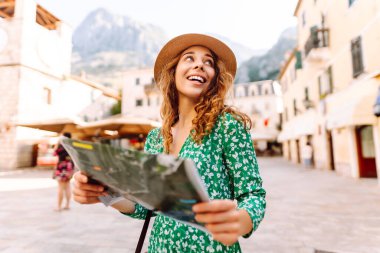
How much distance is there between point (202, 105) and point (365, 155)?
40.0 feet

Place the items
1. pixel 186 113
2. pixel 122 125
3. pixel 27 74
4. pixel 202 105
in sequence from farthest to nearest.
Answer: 1. pixel 27 74
2. pixel 122 125
3. pixel 186 113
4. pixel 202 105

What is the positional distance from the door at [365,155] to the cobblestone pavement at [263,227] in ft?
13.3

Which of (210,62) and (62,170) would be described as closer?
(210,62)

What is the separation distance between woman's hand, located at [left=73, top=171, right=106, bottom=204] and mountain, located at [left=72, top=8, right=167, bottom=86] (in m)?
89.4

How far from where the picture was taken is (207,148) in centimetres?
117

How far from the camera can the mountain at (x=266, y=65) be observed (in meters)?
53.9

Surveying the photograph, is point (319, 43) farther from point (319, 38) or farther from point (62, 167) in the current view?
point (62, 167)

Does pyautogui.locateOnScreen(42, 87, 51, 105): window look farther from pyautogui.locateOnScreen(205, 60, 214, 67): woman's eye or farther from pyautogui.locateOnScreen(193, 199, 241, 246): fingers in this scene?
pyautogui.locateOnScreen(193, 199, 241, 246): fingers

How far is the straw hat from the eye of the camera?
148cm

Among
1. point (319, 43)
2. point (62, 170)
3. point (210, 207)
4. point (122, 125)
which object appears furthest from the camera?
point (319, 43)

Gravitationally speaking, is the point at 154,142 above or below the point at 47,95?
below

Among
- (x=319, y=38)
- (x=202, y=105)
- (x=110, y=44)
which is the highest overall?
(x=110, y=44)

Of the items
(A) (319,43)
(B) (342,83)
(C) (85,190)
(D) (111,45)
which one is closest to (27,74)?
(A) (319,43)

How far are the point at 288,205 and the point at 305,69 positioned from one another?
13.8m
